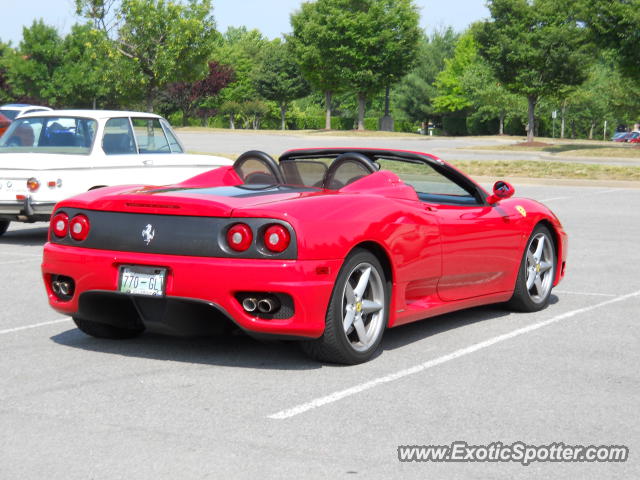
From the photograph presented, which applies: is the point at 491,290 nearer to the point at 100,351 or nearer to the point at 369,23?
the point at 100,351

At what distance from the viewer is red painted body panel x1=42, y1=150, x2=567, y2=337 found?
17.8 feet

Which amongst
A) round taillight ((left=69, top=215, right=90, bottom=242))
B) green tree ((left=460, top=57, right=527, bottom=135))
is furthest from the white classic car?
green tree ((left=460, top=57, right=527, bottom=135))

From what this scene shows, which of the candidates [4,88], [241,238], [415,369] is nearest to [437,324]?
[415,369]

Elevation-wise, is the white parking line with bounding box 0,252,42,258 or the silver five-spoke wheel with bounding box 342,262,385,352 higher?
the silver five-spoke wheel with bounding box 342,262,385,352

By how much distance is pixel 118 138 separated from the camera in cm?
1304

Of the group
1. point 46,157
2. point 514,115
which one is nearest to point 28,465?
point 46,157

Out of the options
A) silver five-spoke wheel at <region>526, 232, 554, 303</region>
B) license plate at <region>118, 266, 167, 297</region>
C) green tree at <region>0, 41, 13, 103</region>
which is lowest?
silver five-spoke wheel at <region>526, 232, 554, 303</region>

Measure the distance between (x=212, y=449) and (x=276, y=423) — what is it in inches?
19.0

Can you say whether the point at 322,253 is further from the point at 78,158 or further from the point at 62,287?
the point at 78,158

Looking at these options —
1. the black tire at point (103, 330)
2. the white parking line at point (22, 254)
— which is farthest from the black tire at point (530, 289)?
the white parking line at point (22, 254)

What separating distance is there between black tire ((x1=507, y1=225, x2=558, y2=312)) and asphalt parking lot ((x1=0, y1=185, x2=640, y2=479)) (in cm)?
13

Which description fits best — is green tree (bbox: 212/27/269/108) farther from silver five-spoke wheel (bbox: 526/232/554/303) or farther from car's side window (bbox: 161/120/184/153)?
silver five-spoke wheel (bbox: 526/232/554/303)

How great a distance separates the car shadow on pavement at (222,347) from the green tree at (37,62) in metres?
64.0

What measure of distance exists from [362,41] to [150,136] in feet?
195
